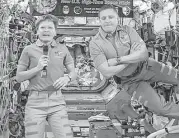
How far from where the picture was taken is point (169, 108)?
3674mm

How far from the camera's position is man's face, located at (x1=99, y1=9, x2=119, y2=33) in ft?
12.1

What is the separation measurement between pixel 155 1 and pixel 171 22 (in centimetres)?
56

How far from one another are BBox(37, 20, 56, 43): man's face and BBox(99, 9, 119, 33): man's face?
0.57 metres

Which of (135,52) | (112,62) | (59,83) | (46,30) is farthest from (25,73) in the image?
(135,52)

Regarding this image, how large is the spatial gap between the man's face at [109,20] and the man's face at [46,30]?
0.57m

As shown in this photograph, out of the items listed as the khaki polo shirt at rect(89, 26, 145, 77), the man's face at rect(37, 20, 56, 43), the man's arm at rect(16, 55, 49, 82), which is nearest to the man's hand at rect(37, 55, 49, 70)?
the man's arm at rect(16, 55, 49, 82)

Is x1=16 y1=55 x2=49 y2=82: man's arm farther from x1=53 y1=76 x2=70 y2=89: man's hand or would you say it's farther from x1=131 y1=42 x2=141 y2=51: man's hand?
x1=131 y1=42 x2=141 y2=51: man's hand

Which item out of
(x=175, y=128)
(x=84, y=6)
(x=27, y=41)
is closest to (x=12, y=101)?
(x=27, y=41)

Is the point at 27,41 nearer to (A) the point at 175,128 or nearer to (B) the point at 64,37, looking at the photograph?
(B) the point at 64,37

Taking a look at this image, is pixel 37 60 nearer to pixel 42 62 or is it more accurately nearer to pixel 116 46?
pixel 42 62

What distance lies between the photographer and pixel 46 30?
347 centimetres

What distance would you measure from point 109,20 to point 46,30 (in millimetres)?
694

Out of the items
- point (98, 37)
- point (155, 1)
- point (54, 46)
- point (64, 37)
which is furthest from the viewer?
point (64, 37)

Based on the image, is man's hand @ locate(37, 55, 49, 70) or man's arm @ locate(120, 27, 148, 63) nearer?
man's hand @ locate(37, 55, 49, 70)
